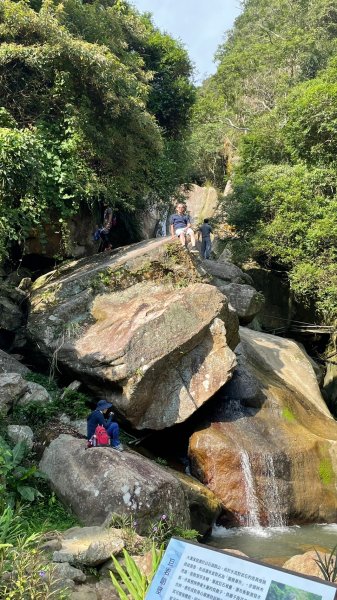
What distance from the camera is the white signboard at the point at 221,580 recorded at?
9.34 ft

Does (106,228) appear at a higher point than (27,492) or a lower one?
higher

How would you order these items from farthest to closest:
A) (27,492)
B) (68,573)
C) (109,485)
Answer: (109,485) < (27,492) < (68,573)

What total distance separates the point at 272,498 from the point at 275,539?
1.12m

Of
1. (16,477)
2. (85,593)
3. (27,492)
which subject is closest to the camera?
(85,593)

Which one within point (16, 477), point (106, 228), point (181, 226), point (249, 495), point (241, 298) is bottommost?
point (249, 495)

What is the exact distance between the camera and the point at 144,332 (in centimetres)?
1138

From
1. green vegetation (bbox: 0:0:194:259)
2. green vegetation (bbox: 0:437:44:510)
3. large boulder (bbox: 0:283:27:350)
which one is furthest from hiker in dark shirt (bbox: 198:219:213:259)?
green vegetation (bbox: 0:437:44:510)

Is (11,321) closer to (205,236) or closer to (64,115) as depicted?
(64,115)

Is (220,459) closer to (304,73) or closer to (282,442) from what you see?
(282,442)

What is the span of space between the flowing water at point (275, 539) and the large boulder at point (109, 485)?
6.09 feet

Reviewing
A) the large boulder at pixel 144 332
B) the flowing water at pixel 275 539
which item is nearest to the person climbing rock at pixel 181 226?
the large boulder at pixel 144 332

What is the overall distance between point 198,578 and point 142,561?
2.86 meters

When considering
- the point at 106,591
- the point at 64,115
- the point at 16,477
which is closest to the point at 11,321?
the point at 64,115

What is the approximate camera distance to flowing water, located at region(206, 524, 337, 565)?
939 centimetres
